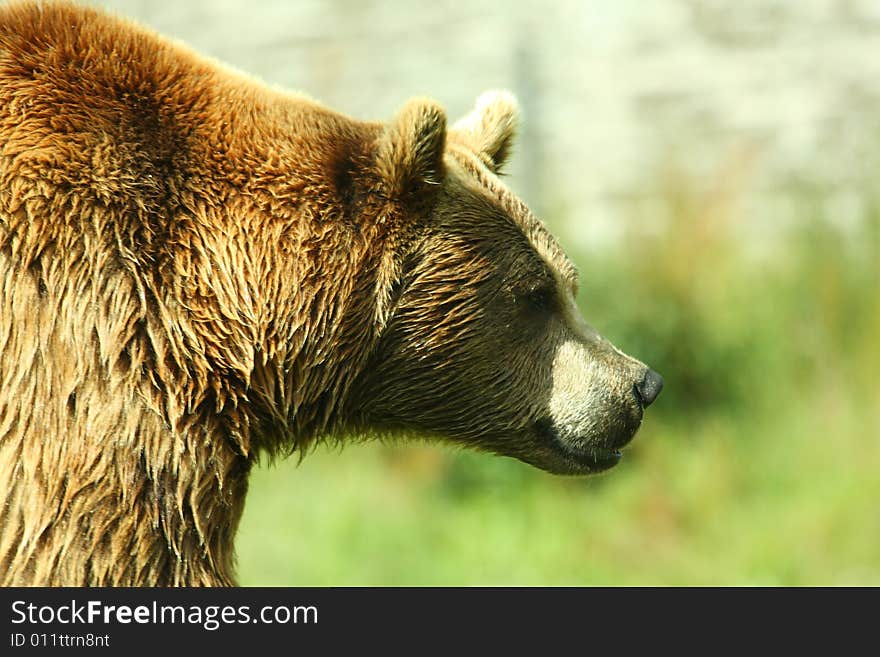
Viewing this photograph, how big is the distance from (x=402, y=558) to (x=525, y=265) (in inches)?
251

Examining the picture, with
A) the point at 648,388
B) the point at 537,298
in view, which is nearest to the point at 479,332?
the point at 537,298

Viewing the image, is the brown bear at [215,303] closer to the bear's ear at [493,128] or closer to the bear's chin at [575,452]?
the bear's chin at [575,452]

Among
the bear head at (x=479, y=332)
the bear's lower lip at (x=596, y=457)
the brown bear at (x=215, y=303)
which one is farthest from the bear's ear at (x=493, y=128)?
the bear's lower lip at (x=596, y=457)

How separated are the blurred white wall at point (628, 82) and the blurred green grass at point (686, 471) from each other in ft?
1.73

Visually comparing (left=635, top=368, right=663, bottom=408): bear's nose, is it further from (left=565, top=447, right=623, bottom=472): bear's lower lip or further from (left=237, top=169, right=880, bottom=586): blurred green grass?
(left=237, top=169, right=880, bottom=586): blurred green grass

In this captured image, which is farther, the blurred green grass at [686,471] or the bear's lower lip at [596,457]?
the blurred green grass at [686,471]

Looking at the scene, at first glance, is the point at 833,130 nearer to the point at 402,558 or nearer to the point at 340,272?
the point at 402,558

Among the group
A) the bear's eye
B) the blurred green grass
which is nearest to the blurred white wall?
the blurred green grass

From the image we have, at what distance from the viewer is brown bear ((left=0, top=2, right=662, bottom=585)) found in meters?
3.91

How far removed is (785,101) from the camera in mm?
13305

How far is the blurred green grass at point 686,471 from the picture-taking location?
10.6 m

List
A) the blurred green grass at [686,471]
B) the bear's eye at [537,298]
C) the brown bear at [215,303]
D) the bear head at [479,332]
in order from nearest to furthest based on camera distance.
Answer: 1. the brown bear at [215,303]
2. the bear head at [479,332]
3. the bear's eye at [537,298]
4. the blurred green grass at [686,471]

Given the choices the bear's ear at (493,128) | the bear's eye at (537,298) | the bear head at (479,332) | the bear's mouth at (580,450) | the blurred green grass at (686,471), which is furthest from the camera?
the blurred green grass at (686,471)

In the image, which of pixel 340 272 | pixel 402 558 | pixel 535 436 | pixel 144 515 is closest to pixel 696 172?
pixel 402 558
